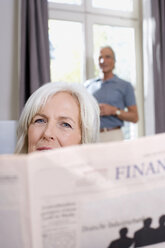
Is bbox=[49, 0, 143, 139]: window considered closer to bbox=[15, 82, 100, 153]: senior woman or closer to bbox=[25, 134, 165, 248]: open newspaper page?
bbox=[15, 82, 100, 153]: senior woman

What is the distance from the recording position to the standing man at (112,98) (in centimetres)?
335

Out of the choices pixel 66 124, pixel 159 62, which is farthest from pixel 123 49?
pixel 66 124

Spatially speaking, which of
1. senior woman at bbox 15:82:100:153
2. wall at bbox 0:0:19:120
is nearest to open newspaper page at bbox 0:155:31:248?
senior woman at bbox 15:82:100:153

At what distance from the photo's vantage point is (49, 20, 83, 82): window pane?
3.92 metres

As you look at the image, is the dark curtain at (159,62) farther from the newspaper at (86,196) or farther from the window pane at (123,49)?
the newspaper at (86,196)

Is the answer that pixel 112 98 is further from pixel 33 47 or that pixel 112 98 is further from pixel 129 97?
pixel 33 47

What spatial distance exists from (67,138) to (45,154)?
68cm

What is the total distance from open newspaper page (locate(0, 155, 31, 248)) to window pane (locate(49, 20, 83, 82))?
3.33m

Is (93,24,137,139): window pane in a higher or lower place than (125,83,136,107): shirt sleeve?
higher

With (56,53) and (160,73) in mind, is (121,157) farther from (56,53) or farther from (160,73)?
(160,73)

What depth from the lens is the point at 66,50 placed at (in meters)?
3.98

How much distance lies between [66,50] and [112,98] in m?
0.88

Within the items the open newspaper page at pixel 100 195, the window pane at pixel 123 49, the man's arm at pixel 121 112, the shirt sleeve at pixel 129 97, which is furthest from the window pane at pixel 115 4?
the open newspaper page at pixel 100 195

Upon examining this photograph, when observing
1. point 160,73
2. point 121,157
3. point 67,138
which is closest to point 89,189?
point 121,157
